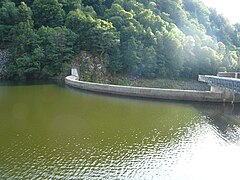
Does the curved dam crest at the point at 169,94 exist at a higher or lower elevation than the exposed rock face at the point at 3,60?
lower

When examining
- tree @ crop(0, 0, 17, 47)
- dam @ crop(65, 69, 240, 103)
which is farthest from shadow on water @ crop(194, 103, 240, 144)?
tree @ crop(0, 0, 17, 47)

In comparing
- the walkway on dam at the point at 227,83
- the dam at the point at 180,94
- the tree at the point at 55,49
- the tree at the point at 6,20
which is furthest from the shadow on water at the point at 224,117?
the tree at the point at 6,20

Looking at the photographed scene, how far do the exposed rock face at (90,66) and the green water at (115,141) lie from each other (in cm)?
1598

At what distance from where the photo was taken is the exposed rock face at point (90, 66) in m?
36.2

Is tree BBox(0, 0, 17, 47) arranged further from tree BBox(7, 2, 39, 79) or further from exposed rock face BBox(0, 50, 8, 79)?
exposed rock face BBox(0, 50, 8, 79)

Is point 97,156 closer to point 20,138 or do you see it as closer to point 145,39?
point 20,138

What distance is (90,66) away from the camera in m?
36.7

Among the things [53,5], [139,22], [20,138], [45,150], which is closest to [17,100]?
[20,138]

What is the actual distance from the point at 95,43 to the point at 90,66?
328cm

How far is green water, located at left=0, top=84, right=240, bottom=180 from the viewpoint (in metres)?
9.31

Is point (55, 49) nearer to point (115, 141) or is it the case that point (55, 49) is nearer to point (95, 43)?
point (95, 43)

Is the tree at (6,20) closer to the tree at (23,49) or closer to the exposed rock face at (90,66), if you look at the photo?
the tree at (23,49)

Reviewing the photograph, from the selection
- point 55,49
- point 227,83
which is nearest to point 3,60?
point 55,49

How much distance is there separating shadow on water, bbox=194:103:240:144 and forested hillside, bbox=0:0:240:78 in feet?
58.7
